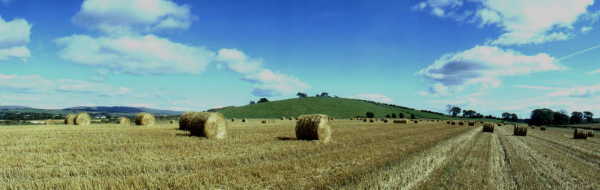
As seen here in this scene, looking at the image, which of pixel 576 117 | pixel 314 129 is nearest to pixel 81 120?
pixel 314 129

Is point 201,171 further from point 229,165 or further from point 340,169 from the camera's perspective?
point 340,169

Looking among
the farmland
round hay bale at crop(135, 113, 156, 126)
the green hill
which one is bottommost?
the farmland

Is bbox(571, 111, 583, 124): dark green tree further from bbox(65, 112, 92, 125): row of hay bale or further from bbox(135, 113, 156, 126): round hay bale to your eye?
bbox(65, 112, 92, 125): row of hay bale

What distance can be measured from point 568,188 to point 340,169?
436 centimetres

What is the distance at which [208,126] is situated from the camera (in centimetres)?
1507

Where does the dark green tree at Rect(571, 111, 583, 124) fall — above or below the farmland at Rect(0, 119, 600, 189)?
above

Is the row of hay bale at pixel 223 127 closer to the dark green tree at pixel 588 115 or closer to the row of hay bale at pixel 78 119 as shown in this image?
the row of hay bale at pixel 78 119

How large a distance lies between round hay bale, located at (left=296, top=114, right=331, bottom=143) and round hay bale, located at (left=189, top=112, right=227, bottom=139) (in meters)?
3.62

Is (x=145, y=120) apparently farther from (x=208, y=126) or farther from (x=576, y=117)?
(x=576, y=117)

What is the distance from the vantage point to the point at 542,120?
93.0m

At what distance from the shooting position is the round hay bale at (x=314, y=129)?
48.7 ft

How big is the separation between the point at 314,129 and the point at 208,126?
4.82 metres

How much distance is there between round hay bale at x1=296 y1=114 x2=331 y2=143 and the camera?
1484cm

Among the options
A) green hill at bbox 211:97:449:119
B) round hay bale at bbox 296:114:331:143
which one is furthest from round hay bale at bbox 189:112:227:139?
green hill at bbox 211:97:449:119
